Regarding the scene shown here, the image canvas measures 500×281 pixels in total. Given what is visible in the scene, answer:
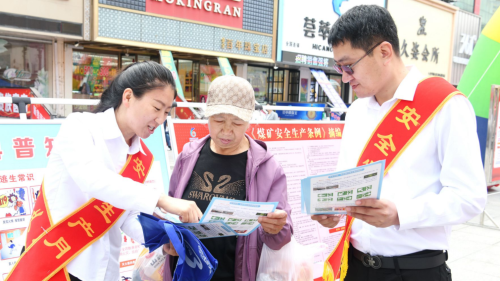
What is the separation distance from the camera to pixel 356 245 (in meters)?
1.60

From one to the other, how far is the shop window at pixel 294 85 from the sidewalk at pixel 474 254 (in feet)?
36.3

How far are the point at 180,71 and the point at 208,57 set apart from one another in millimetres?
1065

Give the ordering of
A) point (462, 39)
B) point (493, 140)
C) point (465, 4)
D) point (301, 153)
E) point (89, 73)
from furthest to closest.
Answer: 1. point (465, 4)
2. point (462, 39)
3. point (89, 73)
4. point (493, 140)
5. point (301, 153)

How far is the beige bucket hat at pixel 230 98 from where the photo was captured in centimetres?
169

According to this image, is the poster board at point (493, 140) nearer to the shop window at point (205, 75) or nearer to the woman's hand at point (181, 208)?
the woman's hand at point (181, 208)

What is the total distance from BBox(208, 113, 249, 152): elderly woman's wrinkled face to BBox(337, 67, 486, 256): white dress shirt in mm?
618

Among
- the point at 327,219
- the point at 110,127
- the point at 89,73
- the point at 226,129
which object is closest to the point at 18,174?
the point at 110,127

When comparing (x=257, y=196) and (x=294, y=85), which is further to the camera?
(x=294, y=85)

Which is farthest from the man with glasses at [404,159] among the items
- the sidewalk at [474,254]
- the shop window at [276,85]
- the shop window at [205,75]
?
the shop window at [276,85]

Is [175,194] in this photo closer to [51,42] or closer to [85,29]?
[85,29]

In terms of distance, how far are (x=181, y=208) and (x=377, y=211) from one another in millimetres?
671

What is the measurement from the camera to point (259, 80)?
15.4 meters

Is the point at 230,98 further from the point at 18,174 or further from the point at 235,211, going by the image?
the point at 18,174

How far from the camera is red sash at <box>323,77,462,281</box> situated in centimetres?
143
